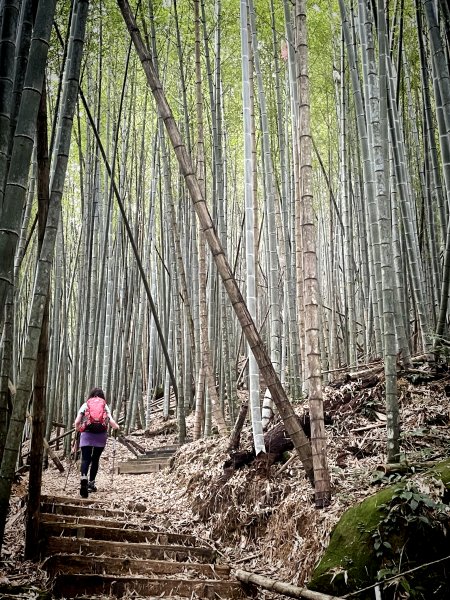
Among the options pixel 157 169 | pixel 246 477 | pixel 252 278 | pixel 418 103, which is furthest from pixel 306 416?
pixel 157 169

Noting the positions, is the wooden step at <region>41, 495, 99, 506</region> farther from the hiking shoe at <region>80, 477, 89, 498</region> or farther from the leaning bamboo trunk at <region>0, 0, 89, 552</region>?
the leaning bamboo trunk at <region>0, 0, 89, 552</region>

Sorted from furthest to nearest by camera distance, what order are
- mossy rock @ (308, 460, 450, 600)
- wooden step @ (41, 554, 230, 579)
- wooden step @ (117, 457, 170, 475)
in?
1. wooden step @ (117, 457, 170, 475)
2. wooden step @ (41, 554, 230, 579)
3. mossy rock @ (308, 460, 450, 600)

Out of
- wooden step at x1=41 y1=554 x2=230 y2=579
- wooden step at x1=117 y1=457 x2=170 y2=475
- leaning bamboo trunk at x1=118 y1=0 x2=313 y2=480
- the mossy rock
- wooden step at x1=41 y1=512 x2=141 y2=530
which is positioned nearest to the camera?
the mossy rock

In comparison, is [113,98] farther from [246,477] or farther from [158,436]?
[246,477]

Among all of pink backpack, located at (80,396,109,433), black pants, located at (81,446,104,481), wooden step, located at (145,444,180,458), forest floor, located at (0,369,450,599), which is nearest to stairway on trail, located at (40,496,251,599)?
forest floor, located at (0,369,450,599)

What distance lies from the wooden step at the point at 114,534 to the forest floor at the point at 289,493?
152mm

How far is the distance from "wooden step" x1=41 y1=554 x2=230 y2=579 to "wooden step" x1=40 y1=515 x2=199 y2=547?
0.85 feet

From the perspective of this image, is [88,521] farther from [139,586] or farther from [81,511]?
[139,586]

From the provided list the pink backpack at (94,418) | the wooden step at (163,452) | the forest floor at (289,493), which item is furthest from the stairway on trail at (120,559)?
the wooden step at (163,452)

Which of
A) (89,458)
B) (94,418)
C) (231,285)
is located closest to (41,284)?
(231,285)

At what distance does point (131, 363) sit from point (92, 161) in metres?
3.36

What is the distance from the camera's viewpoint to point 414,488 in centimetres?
197

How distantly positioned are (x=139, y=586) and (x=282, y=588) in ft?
2.02

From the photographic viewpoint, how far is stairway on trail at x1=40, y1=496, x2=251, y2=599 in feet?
6.97
